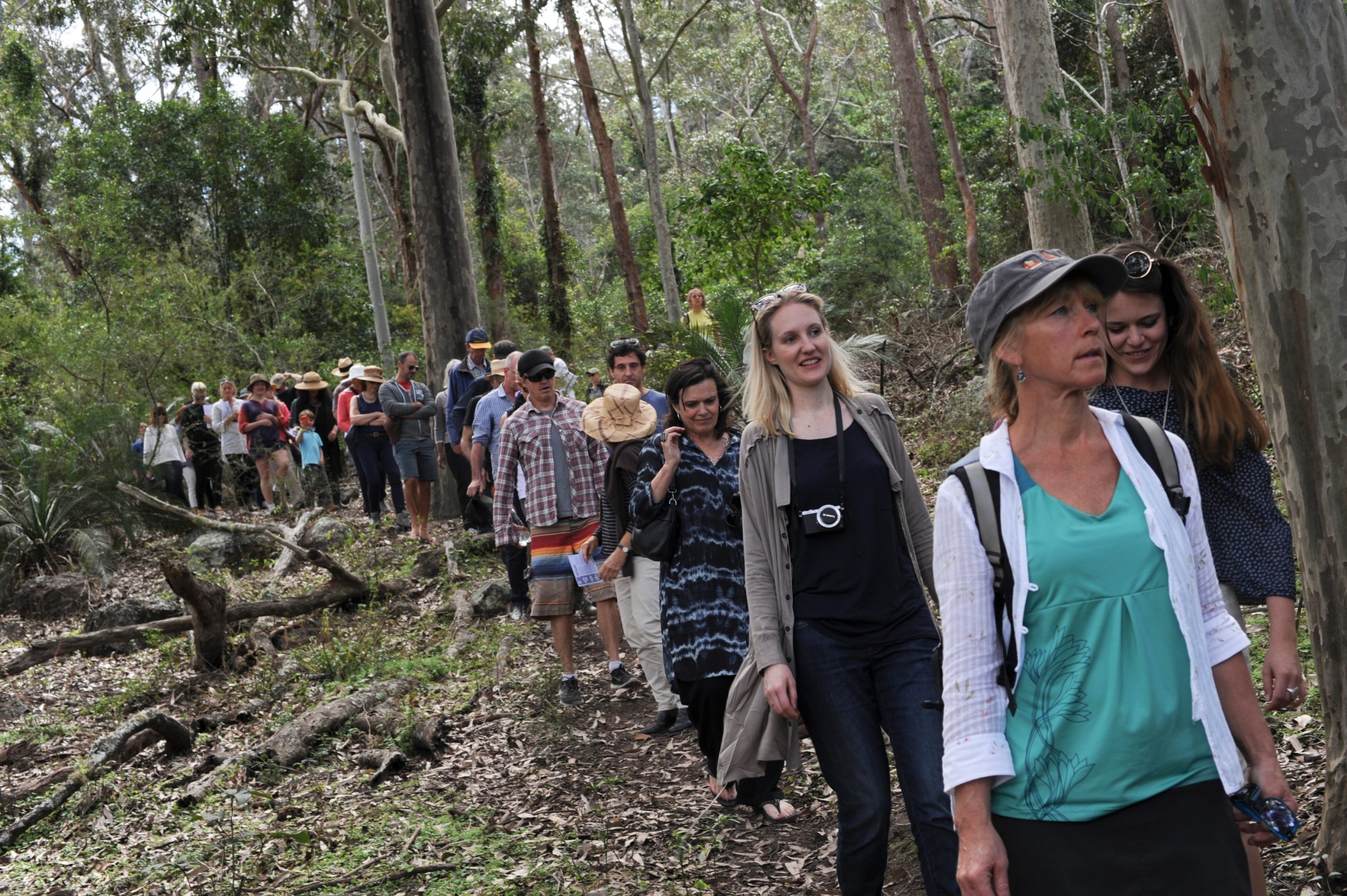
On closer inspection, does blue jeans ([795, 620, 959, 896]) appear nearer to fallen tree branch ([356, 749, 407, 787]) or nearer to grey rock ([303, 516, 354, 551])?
fallen tree branch ([356, 749, 407, 787])

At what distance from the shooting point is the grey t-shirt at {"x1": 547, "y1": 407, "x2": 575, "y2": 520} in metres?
7.45

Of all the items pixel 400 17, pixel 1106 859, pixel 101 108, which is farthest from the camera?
pixel 101 108

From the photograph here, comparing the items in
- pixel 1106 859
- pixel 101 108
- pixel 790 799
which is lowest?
pixel 790 799

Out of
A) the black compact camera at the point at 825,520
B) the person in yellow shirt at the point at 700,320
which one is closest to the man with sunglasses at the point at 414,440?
the person in yellow shirt at the point at 700,320

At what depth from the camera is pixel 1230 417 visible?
2.99 metres

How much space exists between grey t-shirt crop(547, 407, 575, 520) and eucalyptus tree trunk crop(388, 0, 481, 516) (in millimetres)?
6999

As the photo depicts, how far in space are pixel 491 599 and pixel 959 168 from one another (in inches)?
454

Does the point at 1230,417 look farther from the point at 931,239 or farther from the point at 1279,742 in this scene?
the point at 931,239

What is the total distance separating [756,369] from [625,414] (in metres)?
2.94

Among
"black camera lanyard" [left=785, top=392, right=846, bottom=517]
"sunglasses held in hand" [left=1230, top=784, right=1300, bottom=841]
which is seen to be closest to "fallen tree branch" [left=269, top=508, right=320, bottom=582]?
"black camera lanyard" [left=785, top=392, right=846, bottom=517]

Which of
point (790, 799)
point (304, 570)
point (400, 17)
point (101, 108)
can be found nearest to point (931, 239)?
point (400, 17)

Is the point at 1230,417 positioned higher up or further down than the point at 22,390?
further down

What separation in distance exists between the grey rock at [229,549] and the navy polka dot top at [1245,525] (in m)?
11.7

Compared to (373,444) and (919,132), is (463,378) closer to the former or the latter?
(373,444)
